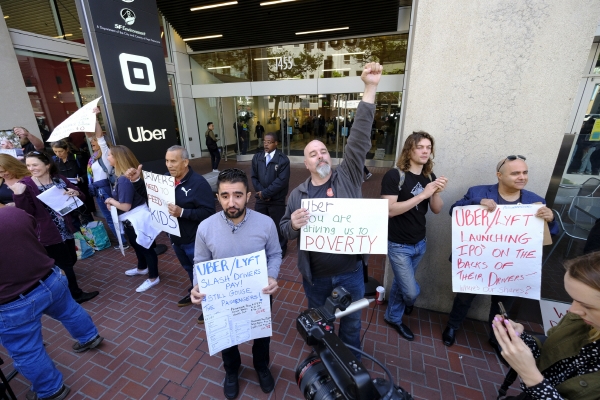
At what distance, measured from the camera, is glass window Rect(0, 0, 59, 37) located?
275 inches

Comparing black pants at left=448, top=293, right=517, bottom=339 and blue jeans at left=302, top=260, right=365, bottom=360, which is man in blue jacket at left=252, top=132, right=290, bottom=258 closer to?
blue jeans at left=302, top=260, right=365, bottom=360

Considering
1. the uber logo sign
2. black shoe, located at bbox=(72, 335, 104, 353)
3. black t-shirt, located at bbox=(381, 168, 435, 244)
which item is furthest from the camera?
the uber logo sign

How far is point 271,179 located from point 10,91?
24.5 feet


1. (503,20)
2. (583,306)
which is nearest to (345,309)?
(583,306)

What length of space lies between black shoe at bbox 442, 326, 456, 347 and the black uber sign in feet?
18.1

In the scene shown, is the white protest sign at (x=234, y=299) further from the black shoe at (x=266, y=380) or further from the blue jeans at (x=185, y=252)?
the blue jeans at (x=185, y=252)

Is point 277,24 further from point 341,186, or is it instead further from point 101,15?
point 341,186

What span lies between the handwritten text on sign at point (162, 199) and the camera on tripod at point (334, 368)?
7.32 ft

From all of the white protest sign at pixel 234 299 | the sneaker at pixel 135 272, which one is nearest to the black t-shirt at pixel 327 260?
the white protest sign at pixel 234 299

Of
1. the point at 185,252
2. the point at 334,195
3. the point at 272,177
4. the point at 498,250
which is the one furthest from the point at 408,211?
the point at 185,252

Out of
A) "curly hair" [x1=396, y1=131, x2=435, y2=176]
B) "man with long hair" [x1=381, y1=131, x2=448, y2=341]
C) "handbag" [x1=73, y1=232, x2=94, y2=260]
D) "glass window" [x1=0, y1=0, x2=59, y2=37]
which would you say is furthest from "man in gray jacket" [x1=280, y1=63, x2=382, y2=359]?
"glass window" [x1=0, y1=0, x2=59, y2=37]

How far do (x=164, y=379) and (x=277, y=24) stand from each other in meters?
12.7

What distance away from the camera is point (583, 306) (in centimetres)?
118

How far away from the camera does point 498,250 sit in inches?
98.0
